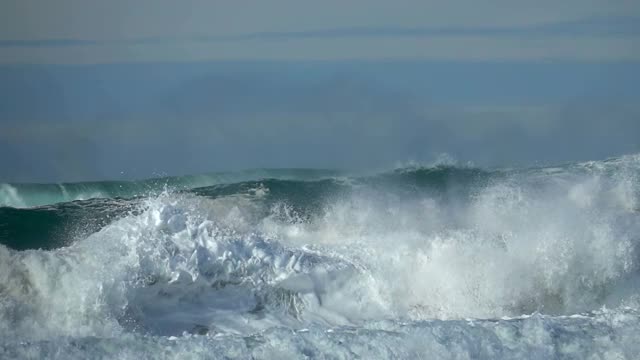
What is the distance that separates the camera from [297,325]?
14.0 meters

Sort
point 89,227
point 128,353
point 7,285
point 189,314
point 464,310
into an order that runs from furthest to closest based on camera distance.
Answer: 1. point 89,227
2. point 464,310
3. point 189,314
4. point 7,285
5. point 128,353

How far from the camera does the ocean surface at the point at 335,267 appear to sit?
35.7ft

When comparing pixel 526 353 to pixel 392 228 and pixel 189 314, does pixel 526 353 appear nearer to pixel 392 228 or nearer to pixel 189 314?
pixel 189 314

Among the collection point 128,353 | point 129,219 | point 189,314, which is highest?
point 129,219

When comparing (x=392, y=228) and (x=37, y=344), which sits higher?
(x=392, y=228)

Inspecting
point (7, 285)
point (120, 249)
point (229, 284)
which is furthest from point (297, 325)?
point (7, 285)

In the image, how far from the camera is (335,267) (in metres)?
15.0

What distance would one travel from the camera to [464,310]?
595 inches

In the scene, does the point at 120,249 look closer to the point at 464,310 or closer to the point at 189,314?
the point at 189,314

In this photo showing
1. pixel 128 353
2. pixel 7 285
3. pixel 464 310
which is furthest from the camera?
pixel 464 310

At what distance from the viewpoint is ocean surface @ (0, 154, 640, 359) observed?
1089 centimetres

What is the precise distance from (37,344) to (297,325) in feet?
14.8

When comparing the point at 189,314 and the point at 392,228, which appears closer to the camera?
the point at 189,314

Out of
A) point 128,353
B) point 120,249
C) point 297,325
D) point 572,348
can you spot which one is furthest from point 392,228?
point 128,353
